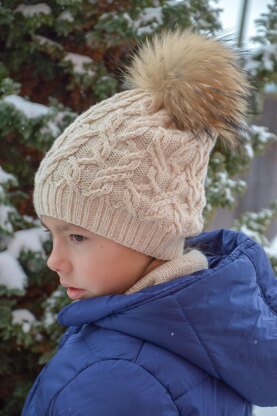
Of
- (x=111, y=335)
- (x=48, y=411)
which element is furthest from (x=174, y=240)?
(x=48, y=411)

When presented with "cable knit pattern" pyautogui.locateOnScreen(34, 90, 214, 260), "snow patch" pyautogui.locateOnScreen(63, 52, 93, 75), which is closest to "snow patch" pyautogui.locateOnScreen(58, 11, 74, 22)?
"snow patch" pyautogui.locateOnScreen(63, 52, 93, 75)

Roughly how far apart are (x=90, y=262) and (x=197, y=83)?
560 millimetres

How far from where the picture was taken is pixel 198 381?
1300 mm

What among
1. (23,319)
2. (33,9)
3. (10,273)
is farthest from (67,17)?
(23,319)

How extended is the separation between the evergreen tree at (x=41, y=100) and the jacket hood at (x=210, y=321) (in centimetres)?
148


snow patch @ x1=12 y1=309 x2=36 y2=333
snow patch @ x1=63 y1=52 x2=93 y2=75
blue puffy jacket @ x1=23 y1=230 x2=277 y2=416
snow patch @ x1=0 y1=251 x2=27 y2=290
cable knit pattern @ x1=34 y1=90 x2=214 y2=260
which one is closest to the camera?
blue puffy jacket @ x1=23 y1=230 x2=277 y2=416

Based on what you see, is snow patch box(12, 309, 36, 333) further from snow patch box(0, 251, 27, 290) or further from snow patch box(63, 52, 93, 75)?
snow patch box(63, 52, 93, 75)


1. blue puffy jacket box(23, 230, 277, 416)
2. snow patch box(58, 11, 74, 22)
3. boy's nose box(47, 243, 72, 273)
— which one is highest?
snow patch box(58, 11, 74, 22)

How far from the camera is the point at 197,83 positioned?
149 cm

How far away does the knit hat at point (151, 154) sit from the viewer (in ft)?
4.59

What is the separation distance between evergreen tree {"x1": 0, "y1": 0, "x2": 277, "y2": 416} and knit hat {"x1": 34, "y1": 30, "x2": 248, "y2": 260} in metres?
1.27

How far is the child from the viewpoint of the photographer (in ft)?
4.06

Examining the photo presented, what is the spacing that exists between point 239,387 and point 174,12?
7.35 feet

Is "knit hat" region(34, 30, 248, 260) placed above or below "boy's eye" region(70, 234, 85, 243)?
above
